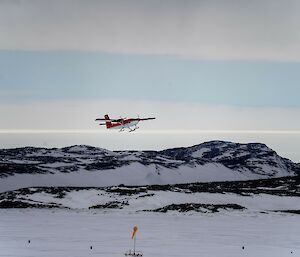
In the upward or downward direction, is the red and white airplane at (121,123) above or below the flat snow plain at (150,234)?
above

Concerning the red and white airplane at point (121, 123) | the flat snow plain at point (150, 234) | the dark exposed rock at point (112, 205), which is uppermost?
the red and white airplane at point (121, 123)

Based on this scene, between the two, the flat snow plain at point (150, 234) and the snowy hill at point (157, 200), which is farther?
the snowy hill at point (157, 200)

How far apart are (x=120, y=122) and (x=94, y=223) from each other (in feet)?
183

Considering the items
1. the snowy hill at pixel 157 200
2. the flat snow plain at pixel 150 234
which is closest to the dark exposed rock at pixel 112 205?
the snowy hill at pixel 157 200

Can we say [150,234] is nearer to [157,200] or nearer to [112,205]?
[112,205]

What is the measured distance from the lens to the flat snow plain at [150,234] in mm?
51219

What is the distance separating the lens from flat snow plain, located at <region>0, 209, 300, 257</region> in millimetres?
51219

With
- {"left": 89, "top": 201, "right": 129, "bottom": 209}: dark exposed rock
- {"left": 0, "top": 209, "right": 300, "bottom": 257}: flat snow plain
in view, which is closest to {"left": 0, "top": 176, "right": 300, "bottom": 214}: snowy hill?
{"left": 89, "top": 201, "right": 129, "bottom": 209}: dark exposed rock

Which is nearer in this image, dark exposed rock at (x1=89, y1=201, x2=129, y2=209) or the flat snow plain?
the flat snow plain

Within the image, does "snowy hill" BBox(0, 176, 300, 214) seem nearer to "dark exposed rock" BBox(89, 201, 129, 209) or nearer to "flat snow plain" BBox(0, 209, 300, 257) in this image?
"dark exposed rock" BBox(89, 201, 129, 209)

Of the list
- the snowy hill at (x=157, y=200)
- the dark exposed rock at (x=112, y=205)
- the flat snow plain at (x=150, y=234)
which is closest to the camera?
the flat snow plain at (x=150, y=234)

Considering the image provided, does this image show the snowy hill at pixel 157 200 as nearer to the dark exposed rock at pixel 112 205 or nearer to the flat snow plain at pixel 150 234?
the dark exposed rock at pixel 112 205

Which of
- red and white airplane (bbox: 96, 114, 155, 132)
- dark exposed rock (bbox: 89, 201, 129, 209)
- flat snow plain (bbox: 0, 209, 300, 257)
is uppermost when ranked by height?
red and white airplane (bbox: 96, 114, 155, 132)

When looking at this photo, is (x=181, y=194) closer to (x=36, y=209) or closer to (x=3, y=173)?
(x=36, y=209)
